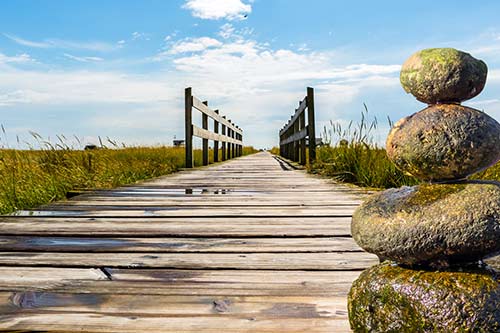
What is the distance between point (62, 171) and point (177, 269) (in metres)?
4.53

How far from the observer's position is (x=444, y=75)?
51.5 inches

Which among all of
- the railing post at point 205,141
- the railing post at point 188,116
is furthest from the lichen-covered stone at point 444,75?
the railing post at point 205,141

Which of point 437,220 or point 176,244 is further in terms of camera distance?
point 176,244

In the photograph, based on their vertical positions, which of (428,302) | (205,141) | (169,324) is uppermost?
(205,141)

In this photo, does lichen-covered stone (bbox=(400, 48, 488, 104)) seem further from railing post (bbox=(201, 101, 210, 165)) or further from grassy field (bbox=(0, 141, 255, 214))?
railing post (bbox=(201, 101, 210, 165))

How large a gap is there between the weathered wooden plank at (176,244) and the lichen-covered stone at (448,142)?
3.21 feet

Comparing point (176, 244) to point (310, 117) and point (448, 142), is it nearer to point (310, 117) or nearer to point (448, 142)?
point (448, 142)

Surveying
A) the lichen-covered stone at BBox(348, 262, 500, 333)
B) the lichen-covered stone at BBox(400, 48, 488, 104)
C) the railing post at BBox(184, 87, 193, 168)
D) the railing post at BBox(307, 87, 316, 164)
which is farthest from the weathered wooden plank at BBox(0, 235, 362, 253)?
the railing post at BBox(184, 87, 193, 168)

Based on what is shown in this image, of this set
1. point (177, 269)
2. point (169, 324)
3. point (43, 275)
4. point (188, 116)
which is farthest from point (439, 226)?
point (188, 116)

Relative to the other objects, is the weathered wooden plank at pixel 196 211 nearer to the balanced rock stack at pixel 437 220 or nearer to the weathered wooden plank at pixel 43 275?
the weathered wooden plank at pixel 43 275

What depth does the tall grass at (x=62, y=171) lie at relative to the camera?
14.1 ft

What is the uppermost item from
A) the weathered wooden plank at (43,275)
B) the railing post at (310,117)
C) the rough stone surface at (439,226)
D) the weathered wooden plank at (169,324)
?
the railing post at (310,117)

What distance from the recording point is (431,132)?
1.27m

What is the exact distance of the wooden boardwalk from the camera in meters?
1.42
